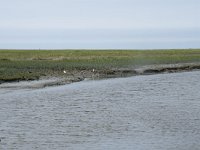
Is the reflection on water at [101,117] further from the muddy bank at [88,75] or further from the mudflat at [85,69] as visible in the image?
the mudflat at [85,69]

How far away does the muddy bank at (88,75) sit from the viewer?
4831 centimetres

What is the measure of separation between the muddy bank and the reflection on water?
3.34 meters

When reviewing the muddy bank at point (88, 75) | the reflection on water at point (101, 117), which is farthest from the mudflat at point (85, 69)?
the reflection on water at point (101, 117)

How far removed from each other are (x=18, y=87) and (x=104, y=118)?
59.6 feet

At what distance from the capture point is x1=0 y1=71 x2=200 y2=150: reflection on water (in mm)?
22922

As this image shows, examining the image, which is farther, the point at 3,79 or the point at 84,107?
the point at 3,79

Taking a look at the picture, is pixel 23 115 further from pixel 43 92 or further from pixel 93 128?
pixel 43 92

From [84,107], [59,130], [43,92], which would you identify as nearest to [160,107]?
[84,107]

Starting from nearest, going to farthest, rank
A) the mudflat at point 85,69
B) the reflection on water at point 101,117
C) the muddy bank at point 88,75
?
the reflection on water at point 101,117, the muddy bank at point 88,75, the mudflat at point 85,69

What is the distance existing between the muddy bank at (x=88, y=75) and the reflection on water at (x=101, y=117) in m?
3.34

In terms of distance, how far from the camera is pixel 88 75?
59.6 m

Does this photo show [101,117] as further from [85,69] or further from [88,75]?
[85,69]

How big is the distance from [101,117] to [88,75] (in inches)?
1186

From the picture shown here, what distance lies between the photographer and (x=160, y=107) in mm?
33719
